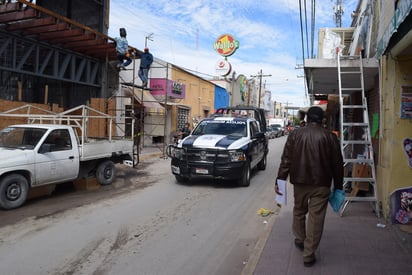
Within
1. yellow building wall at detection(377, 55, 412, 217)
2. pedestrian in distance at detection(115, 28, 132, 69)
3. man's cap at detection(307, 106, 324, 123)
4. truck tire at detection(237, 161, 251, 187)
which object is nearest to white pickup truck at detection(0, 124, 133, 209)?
truck tire at detection(237, 161, 251, 187)

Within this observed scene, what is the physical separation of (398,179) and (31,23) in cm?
1131

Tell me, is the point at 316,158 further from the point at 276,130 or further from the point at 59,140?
the point at 276,130

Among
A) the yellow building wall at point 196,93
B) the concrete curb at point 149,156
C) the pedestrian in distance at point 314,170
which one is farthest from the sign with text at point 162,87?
the pedestrian in distance at point 314,170

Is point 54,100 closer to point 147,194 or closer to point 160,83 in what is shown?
point 160,83

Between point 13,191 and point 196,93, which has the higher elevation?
point 196,93

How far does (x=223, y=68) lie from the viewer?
37156mm

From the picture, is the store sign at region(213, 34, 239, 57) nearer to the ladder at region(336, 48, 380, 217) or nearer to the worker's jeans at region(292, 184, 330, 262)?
the ladder at region(336, 48, 380, 217)

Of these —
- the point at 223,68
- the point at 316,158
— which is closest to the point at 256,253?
the point at 316,158

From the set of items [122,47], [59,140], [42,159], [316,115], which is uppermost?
[122,47]

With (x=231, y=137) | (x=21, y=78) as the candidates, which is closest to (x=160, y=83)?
(x=21, y=78)

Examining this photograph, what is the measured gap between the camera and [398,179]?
5930 millimetres

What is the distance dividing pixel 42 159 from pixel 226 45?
31.5m

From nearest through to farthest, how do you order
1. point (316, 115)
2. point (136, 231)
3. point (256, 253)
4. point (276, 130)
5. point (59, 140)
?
1. point (316, 115)
2. point (256, 253)
3. point (136, 231)
4. point (59, 140)
5. point (276, 130)

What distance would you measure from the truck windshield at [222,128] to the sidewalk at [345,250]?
4.76m
